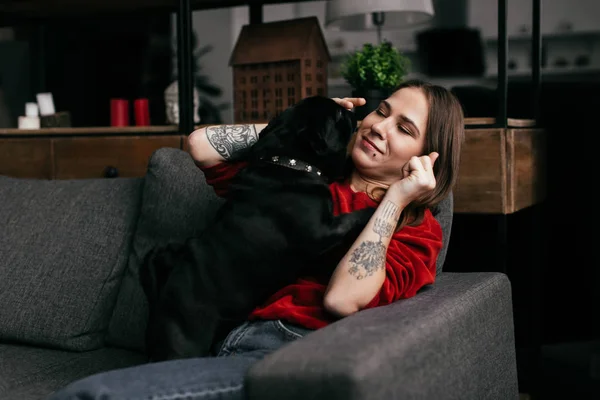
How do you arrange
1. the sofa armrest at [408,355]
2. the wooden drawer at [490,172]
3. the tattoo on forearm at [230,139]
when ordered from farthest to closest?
the wooden drawer at [490,172]
the tattoo on forearm at [230,139]
the sofa armrest at [408,355]

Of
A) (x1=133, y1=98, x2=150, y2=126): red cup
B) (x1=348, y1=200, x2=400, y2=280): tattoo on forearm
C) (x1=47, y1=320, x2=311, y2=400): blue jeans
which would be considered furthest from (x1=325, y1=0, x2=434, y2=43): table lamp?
(x1=47, y1=320, x2=311, y2=400): blue jeans

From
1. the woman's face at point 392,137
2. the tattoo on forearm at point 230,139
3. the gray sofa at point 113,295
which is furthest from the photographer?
the tattoo on forearm at point 230,139

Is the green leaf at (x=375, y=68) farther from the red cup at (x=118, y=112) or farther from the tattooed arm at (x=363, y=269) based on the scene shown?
the red cup at (x=118, y=112)

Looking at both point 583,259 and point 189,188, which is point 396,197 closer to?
point 189,188

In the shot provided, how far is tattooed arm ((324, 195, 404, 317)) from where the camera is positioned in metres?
1.23

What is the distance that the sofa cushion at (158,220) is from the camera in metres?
1.60

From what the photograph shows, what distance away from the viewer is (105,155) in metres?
2.23

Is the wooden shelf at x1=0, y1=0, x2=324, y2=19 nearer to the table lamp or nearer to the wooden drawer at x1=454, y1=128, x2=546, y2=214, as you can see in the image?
the table lamp

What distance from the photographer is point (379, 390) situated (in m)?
0.90

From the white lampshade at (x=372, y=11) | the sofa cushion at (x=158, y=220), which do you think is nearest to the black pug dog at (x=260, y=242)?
the sofa cushion at (x=158, y=220)

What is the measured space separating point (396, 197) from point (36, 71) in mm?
2103

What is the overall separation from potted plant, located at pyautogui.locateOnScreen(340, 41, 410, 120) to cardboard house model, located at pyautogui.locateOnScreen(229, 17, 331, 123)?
6.9 inches

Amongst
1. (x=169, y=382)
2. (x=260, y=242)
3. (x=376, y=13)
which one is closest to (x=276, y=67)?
(x=376, y=13)

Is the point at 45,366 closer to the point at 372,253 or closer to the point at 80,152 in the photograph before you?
the point at 372,253
